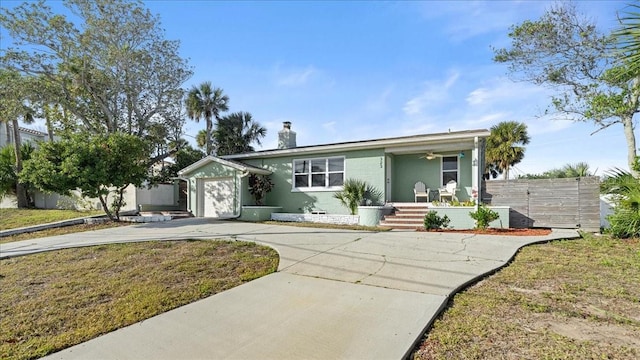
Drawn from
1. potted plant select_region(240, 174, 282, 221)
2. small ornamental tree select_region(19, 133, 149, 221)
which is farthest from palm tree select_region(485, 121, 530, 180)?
small ornamental tree select_region(19, 133, 149, 221)

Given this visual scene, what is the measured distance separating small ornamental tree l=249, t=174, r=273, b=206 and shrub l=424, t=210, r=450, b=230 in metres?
7.56

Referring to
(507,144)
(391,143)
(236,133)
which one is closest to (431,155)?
(391,143)

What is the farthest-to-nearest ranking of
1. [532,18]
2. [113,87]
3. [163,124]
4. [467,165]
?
[163,124] < [113,87] < [532,18] < [467,165]

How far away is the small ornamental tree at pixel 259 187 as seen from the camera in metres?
14.7

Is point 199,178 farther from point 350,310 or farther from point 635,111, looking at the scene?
point 635,111

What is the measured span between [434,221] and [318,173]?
5.68 meters

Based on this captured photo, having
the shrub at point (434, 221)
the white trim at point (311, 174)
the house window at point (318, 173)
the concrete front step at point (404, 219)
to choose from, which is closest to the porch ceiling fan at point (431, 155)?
the concrete front step at point (404, 219)

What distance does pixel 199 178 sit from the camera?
15.5 metres

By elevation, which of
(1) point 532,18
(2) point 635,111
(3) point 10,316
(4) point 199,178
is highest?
(1) point 532,18

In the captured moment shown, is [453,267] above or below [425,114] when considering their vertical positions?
below

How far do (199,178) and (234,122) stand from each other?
9102mm

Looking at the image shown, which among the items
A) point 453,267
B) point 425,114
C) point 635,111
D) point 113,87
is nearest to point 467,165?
point 425,114

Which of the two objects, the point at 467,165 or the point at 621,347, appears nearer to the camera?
the point at 621,347

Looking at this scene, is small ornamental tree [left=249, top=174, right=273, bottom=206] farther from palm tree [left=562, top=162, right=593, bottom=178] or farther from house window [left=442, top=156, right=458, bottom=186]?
palm tree [left=562, top=162, right=593, bottom=178]
